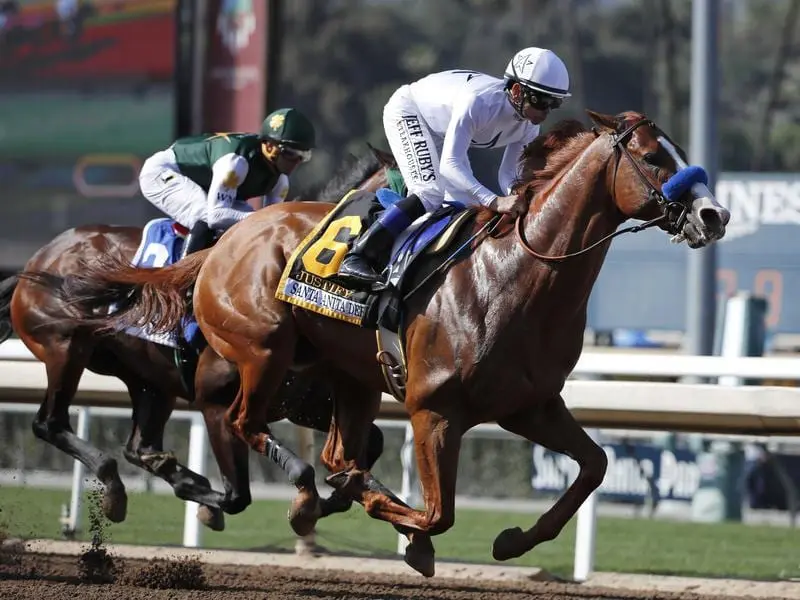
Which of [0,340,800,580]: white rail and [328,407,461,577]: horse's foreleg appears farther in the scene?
[0,340,800,580]: white rail

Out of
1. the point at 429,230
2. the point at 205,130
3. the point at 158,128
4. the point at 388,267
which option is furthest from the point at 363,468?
the point at 158,128

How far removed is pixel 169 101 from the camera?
48.1 feet

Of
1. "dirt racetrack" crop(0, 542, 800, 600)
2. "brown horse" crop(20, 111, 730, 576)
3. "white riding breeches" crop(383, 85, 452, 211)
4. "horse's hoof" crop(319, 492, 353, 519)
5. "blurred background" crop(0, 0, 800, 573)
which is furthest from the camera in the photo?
"blurred background" crop(0, 0, 800, 573)

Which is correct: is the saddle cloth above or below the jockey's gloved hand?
below

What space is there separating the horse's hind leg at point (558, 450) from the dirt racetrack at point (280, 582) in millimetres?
435

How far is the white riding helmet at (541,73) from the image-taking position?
5.37m

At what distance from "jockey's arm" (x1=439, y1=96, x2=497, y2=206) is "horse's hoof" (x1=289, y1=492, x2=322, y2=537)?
1.31 m

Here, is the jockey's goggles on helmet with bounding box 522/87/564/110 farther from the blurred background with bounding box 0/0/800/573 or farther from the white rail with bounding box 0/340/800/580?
the blurred background with bounding box 0/0/800/573

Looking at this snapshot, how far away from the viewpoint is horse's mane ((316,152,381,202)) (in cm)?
679

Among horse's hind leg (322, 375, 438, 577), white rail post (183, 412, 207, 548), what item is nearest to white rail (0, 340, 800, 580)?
horse's hind leg (322, 375, 438, 577)

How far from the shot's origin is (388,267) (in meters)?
5.55

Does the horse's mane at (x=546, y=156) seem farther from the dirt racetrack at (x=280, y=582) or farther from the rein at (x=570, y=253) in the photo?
the dirt racetrack at (x=280, y=582)

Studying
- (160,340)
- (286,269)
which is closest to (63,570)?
(160,340)

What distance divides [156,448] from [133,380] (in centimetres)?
35
